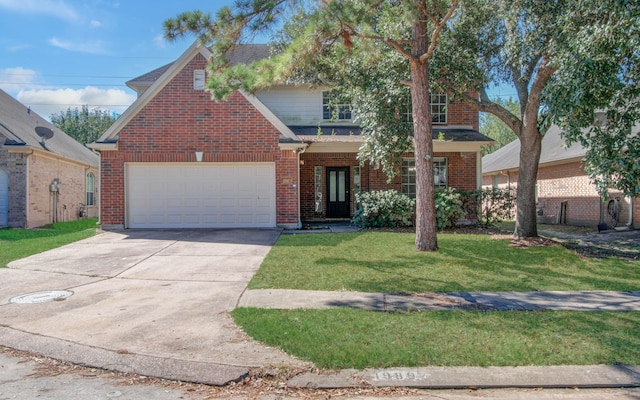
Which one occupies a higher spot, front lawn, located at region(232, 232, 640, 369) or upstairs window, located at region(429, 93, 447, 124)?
upstairs window, located at region(429, 93, 447, 124)

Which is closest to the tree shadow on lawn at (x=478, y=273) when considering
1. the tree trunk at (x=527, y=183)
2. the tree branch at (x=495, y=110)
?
the tree trunk at (x=527, y=183)

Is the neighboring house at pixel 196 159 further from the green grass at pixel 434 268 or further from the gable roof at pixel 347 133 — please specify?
the green grass at pixel 434 268

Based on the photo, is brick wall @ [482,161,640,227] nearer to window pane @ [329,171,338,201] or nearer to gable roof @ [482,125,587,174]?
gable roof @ [482,125,587,174]

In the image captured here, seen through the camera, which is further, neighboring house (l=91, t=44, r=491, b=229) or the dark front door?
the dark front door

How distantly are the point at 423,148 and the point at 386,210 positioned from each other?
4.74m

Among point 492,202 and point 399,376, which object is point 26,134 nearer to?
point 492,202

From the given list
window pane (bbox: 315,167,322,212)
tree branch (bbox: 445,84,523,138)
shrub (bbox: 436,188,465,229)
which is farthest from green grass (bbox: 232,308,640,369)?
window pane (bbox: 315,167,322,212)

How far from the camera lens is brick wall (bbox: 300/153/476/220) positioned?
55.4 ft

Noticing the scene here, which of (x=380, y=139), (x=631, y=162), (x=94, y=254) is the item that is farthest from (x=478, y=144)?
(x=94, y=254)

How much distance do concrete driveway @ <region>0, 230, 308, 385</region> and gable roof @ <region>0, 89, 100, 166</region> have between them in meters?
8.09

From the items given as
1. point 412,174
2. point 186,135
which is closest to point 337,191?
point 412,174

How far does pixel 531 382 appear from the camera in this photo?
420 cm

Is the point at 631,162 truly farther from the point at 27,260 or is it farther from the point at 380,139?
the point at 27,260

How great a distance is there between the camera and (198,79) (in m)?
14.5
